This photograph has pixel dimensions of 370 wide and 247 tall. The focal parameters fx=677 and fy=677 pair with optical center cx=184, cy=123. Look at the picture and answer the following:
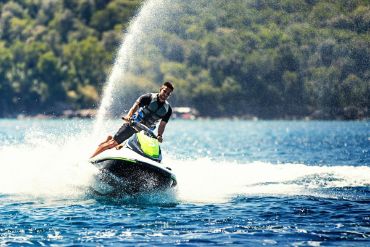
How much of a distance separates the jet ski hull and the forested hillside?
83.2 meters

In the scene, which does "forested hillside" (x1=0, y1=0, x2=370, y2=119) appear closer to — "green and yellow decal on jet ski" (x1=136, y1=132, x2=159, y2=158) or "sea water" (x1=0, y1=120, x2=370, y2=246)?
"sea water" (x1=0, y1=120, x2=370, y2=246)

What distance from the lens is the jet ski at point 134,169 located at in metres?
18.3

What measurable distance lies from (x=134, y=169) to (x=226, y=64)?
146 meters

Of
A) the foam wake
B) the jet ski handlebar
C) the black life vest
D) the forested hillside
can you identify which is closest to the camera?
the jet ski handlebar

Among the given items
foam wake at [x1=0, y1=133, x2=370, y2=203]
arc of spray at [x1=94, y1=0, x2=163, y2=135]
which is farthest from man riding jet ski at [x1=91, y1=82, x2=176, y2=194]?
arc of spray at [x1=94, y1=0, x2=163, y2=135]

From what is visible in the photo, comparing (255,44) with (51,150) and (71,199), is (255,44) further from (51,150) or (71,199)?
(71,199)

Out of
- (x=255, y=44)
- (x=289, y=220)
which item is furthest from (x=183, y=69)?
(x=289, y=220)

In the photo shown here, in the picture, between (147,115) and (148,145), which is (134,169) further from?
(147,115)

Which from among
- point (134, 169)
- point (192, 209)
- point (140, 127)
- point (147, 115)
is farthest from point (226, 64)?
point (192, 209)

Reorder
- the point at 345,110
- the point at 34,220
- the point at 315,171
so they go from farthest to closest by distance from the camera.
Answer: the point at 345,110 → the point at 315,171 → the point at 34,220

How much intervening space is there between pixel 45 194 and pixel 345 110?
140 m

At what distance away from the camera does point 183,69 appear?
565ft

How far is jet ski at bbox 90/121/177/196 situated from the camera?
18.3 metres

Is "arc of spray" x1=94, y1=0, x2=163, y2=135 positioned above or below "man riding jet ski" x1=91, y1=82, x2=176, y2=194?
above
